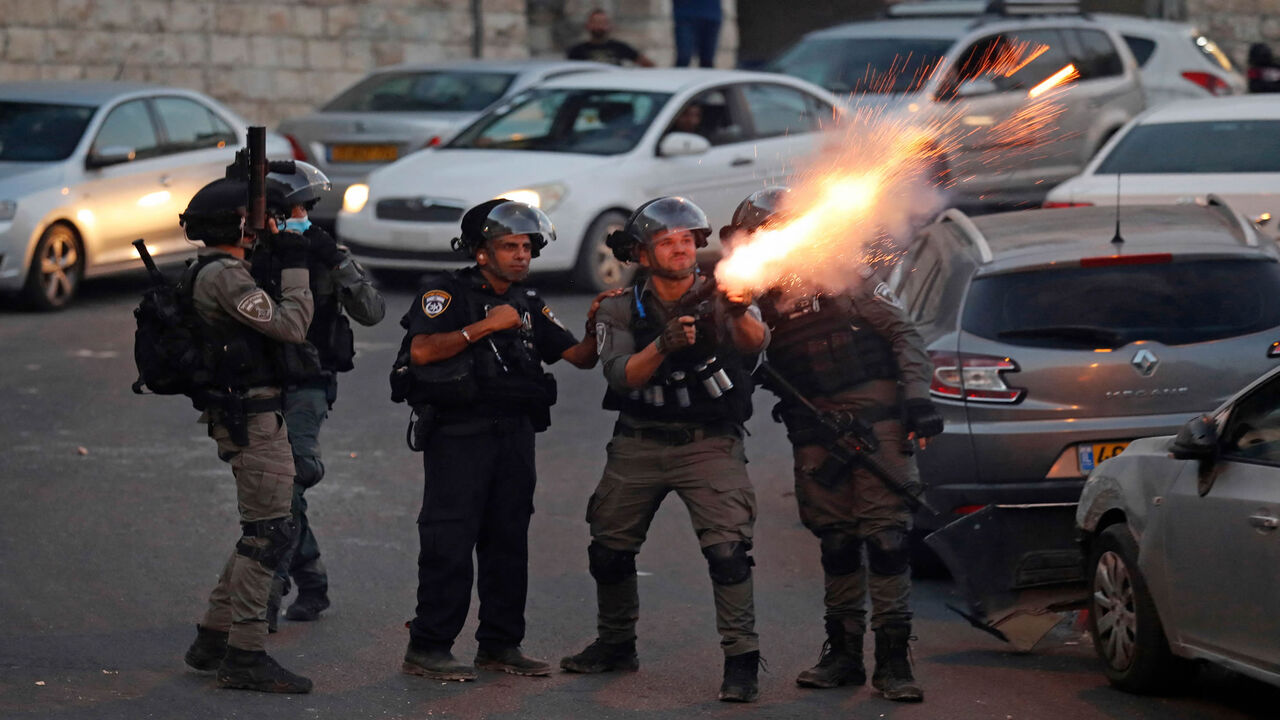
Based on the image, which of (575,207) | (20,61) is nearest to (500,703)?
(575,207)

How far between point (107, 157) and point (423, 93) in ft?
14.6

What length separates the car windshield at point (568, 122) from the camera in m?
16.1

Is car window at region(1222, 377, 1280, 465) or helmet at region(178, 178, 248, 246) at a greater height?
helmet at region(178, 178, 248, 246)

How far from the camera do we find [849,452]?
6734mm

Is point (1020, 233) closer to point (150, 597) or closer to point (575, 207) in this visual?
point (150, 597)

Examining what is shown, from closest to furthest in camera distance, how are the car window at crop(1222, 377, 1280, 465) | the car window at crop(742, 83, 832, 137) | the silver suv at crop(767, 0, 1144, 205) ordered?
the car window at crop(1222, 377, 1280, 465) → the car window at crop(742, 83, 832, 137) → the silver suv at crop(767, 0, 1144, 205)

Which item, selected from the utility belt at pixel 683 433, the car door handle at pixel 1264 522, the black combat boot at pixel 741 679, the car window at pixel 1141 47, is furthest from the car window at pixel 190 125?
the car door handle at pixel 1264 522

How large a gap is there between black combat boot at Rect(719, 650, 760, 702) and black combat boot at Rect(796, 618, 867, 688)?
31 cm

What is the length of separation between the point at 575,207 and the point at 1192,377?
7959 mm

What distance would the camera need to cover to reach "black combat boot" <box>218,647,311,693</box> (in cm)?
644

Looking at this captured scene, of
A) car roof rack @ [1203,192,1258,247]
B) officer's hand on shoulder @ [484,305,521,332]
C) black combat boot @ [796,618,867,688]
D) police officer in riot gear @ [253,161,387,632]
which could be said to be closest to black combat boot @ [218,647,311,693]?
police officer in riot gear @ [253,161,387,632]

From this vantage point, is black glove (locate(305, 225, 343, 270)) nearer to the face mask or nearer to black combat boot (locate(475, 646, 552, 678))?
the face mask

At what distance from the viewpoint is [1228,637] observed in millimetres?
6109

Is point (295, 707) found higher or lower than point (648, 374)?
lower
